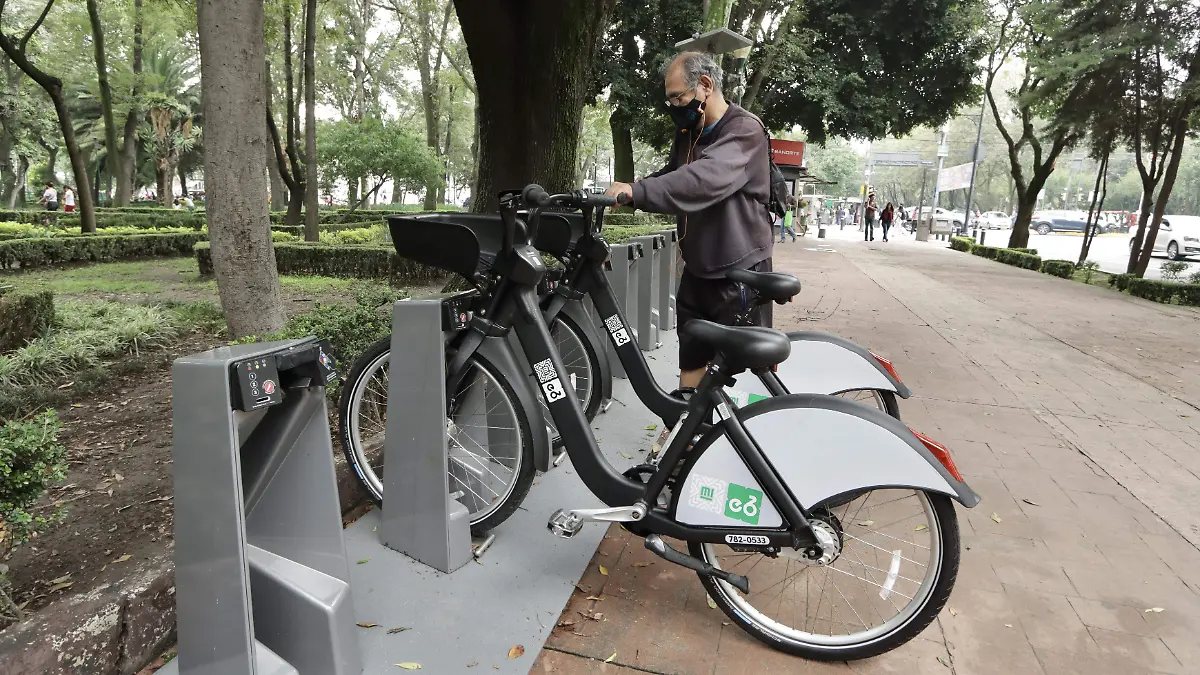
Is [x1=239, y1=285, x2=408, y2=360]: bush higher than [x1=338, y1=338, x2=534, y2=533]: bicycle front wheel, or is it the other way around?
[x1=239, y1=285, x2=408, y2=360]: bush

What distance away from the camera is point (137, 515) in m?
2.91

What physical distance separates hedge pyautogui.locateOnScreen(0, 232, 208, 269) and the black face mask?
42.6 feet

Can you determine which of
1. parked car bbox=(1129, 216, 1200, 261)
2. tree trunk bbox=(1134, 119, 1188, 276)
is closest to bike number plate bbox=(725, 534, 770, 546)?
tree trunk bbox=(1134, 119, 1188, 276)

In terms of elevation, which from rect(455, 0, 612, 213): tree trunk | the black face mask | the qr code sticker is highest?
rect(455, 0, 612, 213): tree trunk

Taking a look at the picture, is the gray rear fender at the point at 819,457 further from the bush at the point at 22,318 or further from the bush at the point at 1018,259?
the bush at the point at 1018,259

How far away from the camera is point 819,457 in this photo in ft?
7.08

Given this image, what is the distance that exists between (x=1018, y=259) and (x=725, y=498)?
20.6 metres

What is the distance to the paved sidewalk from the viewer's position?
91.5 inches

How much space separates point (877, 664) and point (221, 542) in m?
2.08

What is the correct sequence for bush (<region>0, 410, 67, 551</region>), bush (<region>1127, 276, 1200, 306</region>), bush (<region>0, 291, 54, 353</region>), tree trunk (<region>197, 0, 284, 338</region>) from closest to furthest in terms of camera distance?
bush (<region>0, 410, 67, 551</region>), tree trunk (<region>197, 0, 284, 338</region>), bush (<region>0, 291, 54, 353</region>), bush (<region>1127, 276, 1200, 306</region>)

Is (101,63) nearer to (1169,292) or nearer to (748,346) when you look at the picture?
(748,346)

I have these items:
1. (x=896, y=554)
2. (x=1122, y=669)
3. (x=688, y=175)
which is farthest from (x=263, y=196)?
(x=1122, y=669)

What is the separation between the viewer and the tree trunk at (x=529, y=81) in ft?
19.9

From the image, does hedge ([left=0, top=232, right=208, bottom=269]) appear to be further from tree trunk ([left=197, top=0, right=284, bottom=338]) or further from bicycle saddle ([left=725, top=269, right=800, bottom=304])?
bicycle saddle ([left=725, top=269, right=800, bottom=304])
